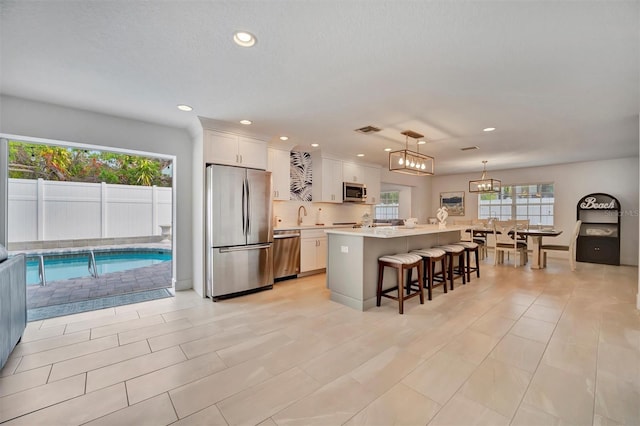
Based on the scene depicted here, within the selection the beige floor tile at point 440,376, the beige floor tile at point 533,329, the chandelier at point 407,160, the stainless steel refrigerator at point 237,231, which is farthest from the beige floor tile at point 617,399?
the stainless steel refrigerator at point 237,231

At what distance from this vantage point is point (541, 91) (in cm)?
278

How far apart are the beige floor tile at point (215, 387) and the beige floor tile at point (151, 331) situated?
3.38 ft

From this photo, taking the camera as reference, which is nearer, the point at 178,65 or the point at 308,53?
the point at 308,53

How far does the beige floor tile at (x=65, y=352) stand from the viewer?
2166 mm

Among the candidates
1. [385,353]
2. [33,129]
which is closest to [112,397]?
[385,353]

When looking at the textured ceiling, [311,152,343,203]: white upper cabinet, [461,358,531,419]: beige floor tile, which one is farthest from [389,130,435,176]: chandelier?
[461,358,531,419]: beige floor tile

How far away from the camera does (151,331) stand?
276 cm

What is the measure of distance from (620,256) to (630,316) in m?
4.54

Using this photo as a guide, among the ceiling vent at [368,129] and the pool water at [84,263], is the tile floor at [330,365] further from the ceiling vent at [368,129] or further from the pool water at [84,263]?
the pool water at [84,263]

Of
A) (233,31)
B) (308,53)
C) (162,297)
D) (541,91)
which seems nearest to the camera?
(233,31)

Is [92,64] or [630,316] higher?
[92,64]

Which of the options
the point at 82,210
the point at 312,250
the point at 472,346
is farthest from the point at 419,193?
the point at 82,210

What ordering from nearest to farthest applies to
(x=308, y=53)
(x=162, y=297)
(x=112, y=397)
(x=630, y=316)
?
1. (x=112, y=397)
2. (x=308, y=53)
3. (x=630, y=316)
4. (x=162, y=297)

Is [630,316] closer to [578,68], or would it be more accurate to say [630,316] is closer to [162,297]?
[578,68]
